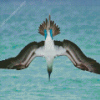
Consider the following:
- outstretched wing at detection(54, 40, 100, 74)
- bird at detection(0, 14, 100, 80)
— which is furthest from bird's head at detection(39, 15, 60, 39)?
outstretched wing at detection(54, 40, 100, 74)

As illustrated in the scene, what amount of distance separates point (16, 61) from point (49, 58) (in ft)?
1.50

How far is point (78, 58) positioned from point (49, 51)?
0.42 meters

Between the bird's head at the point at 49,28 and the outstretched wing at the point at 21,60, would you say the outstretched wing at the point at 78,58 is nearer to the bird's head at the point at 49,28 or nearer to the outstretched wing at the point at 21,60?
the bird's head at the point at 49,28

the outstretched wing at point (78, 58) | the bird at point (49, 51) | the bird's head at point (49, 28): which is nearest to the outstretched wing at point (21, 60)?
the bird at point (49, 51)

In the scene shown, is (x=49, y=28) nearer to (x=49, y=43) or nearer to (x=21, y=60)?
(x=49, y=43)

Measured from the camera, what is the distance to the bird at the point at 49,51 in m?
3.71

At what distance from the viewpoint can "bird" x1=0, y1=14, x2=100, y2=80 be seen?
3.71 metres

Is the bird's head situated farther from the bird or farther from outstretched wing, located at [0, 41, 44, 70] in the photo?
outstretched wing, located at [0, 41, 44, 70]

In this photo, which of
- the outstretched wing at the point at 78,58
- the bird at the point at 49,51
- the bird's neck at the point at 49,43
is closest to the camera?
the outstretched wing at the point at 78,58

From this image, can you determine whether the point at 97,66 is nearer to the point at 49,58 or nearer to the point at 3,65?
the point at 49,58

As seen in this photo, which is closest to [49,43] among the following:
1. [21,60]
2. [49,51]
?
[49,51]

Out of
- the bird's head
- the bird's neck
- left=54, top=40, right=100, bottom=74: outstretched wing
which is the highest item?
the bird's head

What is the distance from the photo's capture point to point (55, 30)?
3.82 metres

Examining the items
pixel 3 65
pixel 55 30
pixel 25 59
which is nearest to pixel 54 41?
pixel 55 30
